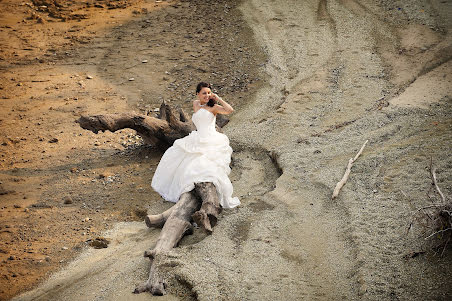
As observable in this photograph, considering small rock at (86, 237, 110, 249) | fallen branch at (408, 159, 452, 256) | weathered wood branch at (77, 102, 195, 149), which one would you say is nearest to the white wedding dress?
weathered wood branch at (77, 102, 195, 149)

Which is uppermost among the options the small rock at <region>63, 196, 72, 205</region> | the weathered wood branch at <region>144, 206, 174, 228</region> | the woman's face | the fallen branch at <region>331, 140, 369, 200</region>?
the woman's face

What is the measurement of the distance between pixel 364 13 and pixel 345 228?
769 centimetres

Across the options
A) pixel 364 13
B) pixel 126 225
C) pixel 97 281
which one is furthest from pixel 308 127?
pixel 364 13

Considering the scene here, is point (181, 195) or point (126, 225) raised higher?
point (181, 195)

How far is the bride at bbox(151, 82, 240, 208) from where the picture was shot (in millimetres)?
6547

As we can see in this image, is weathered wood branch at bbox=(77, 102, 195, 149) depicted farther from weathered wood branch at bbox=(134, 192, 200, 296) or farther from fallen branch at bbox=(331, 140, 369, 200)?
fallen branch at bbox=(331, 140, 369, 200)

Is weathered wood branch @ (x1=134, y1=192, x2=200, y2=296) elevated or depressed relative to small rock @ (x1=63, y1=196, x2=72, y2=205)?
elevated

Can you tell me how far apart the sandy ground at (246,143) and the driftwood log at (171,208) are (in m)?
0.16

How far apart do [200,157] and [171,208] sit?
35.8 inches

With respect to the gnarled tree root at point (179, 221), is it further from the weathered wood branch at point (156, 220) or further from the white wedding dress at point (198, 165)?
the white wedding dress at point (198, 165)

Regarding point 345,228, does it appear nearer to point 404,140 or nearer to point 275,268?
point 275,268

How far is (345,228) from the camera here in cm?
566

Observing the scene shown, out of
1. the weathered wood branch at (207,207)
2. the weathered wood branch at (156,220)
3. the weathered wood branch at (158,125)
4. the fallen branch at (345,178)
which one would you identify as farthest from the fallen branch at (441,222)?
the weathered wood branch at (158,125)

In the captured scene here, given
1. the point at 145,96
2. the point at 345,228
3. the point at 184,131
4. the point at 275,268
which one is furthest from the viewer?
the point at 145,96
